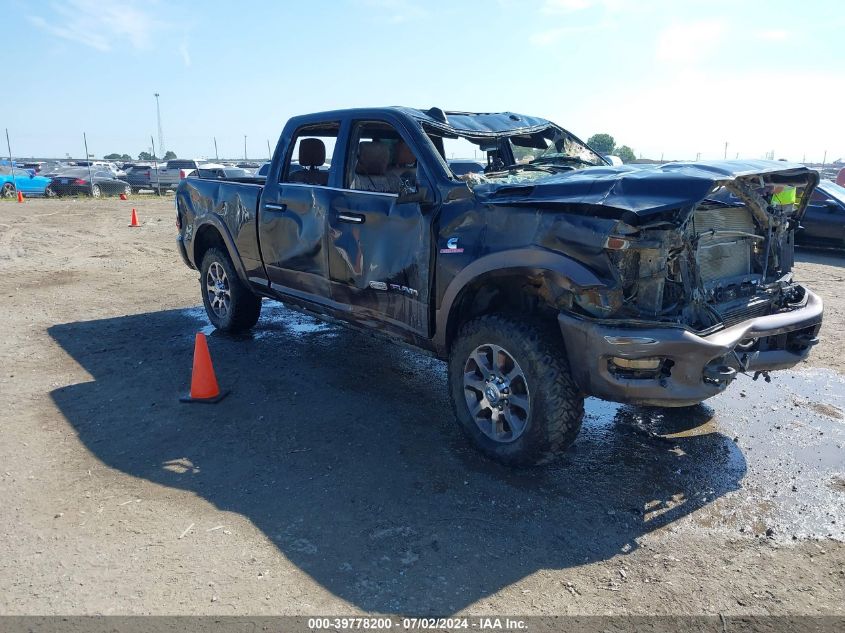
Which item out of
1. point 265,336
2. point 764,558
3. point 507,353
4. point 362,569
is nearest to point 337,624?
point 362,569

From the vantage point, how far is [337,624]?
9.05 ft

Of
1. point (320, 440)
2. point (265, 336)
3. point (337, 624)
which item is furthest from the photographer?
point (265, 336)

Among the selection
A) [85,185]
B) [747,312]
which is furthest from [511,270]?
[85,185]

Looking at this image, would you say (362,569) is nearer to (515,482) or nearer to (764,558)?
(515,482)

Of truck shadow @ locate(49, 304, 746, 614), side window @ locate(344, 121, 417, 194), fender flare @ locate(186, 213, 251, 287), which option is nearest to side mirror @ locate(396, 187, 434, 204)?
side window @ locate(344, 121, 417, 194)

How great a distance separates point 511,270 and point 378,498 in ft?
4.91

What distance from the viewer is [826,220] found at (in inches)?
463

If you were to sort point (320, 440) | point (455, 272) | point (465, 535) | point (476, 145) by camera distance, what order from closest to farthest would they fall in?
point (465, 535) → point (455, 272) → point (320, 440) → point (476, 145)

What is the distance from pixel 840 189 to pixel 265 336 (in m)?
11.1

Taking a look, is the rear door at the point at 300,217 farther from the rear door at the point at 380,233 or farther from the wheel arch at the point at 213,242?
the wheel arch at the point at 213,242

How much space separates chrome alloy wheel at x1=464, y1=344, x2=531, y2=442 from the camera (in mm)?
3934

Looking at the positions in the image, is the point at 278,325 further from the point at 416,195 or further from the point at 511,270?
the point at 511,270

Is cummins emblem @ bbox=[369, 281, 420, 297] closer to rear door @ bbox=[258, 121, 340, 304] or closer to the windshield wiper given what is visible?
rear door @ bbox=[258, 121, 340, 304]

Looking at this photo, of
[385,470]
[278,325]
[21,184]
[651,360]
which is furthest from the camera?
[21,184]
